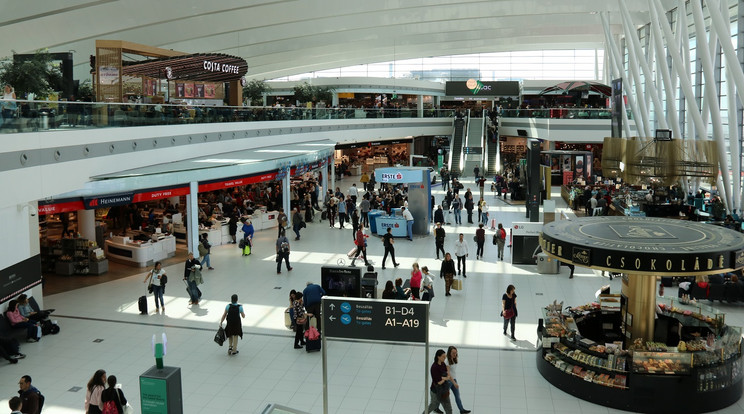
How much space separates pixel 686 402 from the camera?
30.1 feet

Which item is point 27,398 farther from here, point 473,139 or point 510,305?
point 473,139

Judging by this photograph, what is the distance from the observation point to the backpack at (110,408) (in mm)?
8102

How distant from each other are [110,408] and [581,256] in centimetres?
679

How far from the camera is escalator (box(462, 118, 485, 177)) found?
4175 cm

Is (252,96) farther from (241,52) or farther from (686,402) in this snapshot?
(686,402)

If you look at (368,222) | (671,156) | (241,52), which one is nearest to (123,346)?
(671,156)

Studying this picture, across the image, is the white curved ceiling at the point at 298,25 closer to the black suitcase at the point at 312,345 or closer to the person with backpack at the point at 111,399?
the black suitcase at the point at 312,345

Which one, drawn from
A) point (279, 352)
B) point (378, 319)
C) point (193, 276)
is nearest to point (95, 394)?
point (378, 319)

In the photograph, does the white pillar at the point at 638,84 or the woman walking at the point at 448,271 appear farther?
the white pillar at the point at 638,84

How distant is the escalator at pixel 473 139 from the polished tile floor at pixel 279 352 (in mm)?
24356

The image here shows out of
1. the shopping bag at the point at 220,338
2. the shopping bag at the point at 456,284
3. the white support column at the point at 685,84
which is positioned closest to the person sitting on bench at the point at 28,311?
the shopping bag at the point at 220,338

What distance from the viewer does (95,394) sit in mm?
8250

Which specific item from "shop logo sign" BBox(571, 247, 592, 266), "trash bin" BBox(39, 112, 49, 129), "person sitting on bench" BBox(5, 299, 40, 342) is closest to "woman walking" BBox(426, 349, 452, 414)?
"shop logo sign" BBox(571, 247, 592, 266)

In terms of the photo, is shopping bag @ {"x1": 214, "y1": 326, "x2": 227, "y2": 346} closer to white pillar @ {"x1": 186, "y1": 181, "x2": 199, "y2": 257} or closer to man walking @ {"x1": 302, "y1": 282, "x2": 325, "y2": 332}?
man walking @ {"x1": 302, "y1": 282, "x2": 325, "y2": 332}
